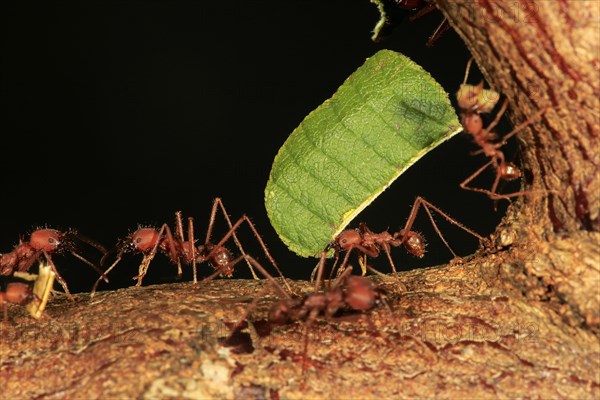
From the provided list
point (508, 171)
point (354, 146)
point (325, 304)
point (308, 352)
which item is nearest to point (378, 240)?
point (508, 171)

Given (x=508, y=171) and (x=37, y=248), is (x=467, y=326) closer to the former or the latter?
(x=508, y=171)

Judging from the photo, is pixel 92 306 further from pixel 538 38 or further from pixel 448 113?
pixel 538 38

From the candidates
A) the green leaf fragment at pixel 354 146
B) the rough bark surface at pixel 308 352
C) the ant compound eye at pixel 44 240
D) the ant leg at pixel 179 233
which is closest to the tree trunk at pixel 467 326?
the rough bark surface at pixel 308 352

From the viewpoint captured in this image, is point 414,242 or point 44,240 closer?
→ point 44,240

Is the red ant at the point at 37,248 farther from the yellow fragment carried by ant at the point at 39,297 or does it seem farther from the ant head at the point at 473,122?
the ant head at the point at 473,122

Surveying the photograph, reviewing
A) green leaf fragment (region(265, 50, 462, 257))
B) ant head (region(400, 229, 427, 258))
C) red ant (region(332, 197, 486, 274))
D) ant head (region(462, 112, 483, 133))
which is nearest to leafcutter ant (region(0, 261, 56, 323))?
green leaf fragment (region(265, 50, 462, 257))

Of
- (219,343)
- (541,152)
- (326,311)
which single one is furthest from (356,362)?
(541,152)
